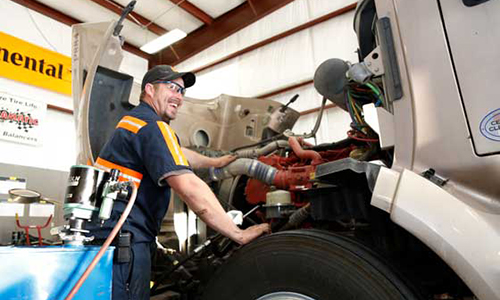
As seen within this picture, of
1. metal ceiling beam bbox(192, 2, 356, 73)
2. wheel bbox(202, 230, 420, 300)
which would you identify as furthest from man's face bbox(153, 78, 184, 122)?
metal ceiling beam bbox(192, 2, 356, 73)

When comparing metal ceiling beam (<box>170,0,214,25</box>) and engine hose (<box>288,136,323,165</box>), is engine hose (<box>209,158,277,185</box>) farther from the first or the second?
metal ceiling beam (<box>170,0,214,25</box>)

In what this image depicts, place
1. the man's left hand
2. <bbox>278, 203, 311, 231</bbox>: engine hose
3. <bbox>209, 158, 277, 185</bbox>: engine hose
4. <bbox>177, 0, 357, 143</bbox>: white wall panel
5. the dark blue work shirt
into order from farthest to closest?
<bbox>177, 0, 357, 143</bbox>: white wall panel, the man's left hand, <bbox>209, 158, 277, 185</bbox>: engine hose, <bbox>278, 203, 311, 231</bbox>: engine hose, the dark blue work shirt

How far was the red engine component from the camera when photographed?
192cm

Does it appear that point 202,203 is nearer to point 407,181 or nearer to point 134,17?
point 407,181

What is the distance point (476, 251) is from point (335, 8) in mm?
5315

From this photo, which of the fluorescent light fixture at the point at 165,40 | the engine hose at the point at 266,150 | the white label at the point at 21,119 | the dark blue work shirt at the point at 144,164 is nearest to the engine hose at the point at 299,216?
the dark blue work shirt at the point at 144,164

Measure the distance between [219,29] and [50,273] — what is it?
663 centimetres

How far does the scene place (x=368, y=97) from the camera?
1.52m

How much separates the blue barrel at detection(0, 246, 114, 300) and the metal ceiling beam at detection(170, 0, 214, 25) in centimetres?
621

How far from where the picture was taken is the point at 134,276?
1.43 metres

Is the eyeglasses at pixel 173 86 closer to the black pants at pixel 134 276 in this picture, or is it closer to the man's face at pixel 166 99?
the man's face at pixel 166 99

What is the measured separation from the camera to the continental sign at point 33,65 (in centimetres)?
564

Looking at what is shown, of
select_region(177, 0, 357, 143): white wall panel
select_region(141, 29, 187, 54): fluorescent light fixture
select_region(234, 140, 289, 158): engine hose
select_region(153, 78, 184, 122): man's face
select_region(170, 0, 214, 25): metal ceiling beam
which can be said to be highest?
select_region(170, 0, 214, 25): metal ceiling beam

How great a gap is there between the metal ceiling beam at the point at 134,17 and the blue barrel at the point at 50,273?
616 centimetres
